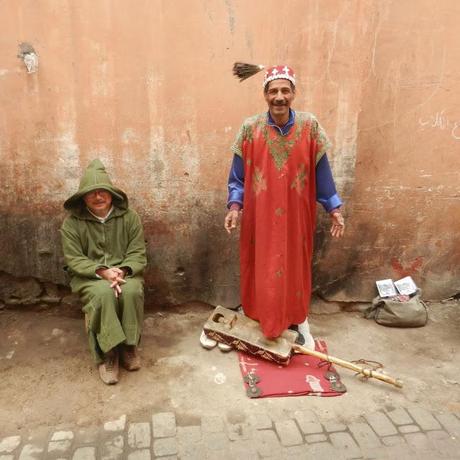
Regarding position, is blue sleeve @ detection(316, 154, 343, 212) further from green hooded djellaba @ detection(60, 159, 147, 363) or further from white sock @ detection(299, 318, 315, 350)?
green hooded djellaba @ detection(60, 159, 147, 363)

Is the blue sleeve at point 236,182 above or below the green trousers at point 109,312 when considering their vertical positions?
above

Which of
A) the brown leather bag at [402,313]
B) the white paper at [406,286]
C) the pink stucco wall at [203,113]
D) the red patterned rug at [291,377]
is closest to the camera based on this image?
the red patterned rug at [291,377]

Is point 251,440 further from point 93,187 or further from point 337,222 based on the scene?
point 93,187

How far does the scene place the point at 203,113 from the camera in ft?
11.5

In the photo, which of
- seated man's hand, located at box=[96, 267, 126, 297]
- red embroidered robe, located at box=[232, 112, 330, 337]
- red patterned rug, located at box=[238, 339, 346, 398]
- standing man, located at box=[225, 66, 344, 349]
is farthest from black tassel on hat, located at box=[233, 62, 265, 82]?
red patterned rug, located at box=[238, 339, 346, 398]

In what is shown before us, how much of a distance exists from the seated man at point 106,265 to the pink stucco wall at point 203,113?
41 cm

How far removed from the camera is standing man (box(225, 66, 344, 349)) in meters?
3.01

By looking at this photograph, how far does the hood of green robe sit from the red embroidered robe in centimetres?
91

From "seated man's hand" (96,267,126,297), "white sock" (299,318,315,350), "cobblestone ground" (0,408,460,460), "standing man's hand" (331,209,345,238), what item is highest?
"standing man's hand" (331,209,345,238)

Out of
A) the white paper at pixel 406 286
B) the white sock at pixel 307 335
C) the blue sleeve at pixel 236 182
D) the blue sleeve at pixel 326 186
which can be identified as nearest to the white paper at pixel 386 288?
the white paper at pixel 406 286

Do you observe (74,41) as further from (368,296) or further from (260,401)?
(368,296)

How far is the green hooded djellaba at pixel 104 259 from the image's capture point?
2.92m

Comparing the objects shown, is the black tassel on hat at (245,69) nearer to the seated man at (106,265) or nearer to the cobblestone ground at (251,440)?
the seated man at (106,265)

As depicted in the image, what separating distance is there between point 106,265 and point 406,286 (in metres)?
2.58
